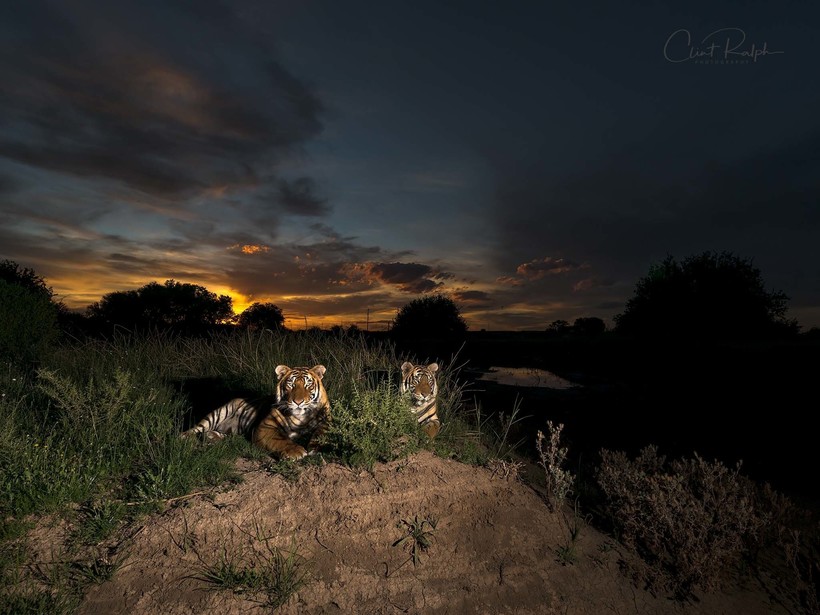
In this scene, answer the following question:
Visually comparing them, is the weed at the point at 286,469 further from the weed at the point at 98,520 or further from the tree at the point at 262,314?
the tree at the point at 262,314

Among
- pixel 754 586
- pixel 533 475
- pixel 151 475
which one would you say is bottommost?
pixel 754 586

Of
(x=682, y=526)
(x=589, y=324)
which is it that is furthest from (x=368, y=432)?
(x=589, y=324)

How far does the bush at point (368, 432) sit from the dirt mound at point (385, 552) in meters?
0.16

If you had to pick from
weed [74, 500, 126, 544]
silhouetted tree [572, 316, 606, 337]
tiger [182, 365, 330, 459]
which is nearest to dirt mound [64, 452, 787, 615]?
weed [74, 500, 126, 544]

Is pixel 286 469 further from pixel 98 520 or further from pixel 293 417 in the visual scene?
pixel 98 520

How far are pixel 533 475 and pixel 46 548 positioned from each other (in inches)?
256

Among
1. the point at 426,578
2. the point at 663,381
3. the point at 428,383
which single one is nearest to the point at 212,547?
the point at 426,578

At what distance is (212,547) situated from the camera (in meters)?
4.67

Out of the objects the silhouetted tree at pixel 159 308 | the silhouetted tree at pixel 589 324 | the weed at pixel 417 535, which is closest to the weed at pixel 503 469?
the weed at pixel 417 535

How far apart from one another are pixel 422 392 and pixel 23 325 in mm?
14230

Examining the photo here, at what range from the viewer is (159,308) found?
1076 inches

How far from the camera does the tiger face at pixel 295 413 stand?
5980 millimetres

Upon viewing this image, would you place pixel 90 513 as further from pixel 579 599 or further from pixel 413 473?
pixel 579 599

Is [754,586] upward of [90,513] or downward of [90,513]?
downward
